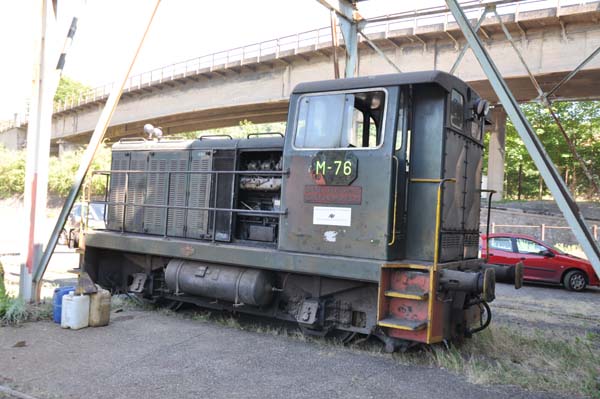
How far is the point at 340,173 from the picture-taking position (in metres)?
5.62

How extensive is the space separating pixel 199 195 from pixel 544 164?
15.1 feet

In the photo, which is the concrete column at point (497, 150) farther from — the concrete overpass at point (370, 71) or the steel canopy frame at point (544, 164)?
the steel canopy frame at point (544, 164)

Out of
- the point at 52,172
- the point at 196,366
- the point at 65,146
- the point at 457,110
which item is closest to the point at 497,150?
the point at 457,110

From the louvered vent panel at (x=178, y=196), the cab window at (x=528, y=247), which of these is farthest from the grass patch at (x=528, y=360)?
the cab window at (x=528, y=247)

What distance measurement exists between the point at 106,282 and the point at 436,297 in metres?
5.51

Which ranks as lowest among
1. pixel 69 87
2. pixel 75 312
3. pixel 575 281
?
pixel 575 281

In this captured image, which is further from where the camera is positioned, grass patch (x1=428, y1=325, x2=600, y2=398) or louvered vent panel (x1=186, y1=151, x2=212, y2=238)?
louvered vent panel (x1=186, y1=151, x2=212, y2=238)

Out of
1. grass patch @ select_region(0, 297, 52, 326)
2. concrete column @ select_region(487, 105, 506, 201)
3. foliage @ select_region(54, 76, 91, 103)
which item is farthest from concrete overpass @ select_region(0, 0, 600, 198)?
foliage @ select_region(54, 76, 91, 103)

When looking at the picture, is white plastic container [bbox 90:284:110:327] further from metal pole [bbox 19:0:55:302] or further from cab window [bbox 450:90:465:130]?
cab window [bbox 450:90:465:130]

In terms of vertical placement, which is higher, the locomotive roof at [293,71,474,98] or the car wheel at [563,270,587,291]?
A: the locomotive roof at [293,71,474,98]

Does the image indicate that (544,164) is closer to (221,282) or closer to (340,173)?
(340,173)

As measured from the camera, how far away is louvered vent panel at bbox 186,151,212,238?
7.21 m

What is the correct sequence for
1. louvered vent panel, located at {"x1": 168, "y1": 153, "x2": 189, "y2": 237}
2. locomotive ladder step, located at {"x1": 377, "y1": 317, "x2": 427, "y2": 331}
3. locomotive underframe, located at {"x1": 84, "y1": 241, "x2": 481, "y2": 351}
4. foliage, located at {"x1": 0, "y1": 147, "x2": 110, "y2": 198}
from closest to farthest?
locomotive ladder step, located at {"x1": 377, "y1": 317, "x2": 427, "y2": 331} → locomotive underframe, located at {"x1": 84, "y1": 241, "x2": 481, "y2": 351} → louvered vent panel, located at {"x1": 168, "y1": 153, "x2": 189, "y2": 237} → foliage, located at {"x1": 0, "y1": 147, "x2": 110, "y2": 198}

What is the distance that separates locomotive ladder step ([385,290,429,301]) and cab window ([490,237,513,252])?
9676 millimetres
